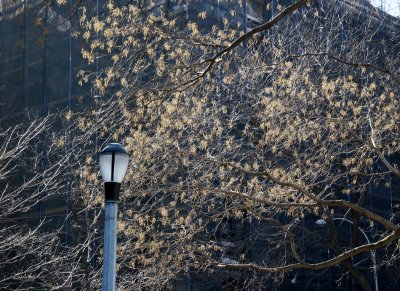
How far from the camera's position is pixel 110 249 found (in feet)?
29.7

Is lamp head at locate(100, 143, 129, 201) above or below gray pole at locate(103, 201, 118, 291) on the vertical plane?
above

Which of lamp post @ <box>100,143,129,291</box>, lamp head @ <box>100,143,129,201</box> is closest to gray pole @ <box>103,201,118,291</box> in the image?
lamp post @ <box>100,143,129,291</box>

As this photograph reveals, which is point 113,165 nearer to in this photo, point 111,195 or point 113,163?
point 113,163

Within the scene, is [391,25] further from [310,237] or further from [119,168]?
[119,168]

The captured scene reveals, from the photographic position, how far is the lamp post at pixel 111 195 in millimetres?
9047

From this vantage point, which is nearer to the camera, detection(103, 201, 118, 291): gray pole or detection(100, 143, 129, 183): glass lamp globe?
detection(103, 201, 118, 291): gray pole

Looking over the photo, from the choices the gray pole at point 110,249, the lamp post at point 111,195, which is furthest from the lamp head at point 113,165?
the gray pole at point 110,249

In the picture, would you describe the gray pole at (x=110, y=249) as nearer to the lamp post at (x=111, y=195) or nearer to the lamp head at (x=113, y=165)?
the lamp post at (x=111, y=195)

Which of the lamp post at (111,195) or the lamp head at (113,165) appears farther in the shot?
the lamp head at (113,165)

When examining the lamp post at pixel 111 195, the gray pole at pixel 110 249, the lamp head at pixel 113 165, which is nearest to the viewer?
the gray pole at pixel 110 249

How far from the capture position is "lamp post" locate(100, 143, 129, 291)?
29.7ft

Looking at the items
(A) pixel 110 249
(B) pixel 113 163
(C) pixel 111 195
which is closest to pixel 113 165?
(B) pixel 113 163

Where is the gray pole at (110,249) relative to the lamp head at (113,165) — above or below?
below

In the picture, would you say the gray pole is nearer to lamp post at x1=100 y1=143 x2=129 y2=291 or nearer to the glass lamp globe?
lamp post at x1=100 y1=143 x2=129 y2=291
